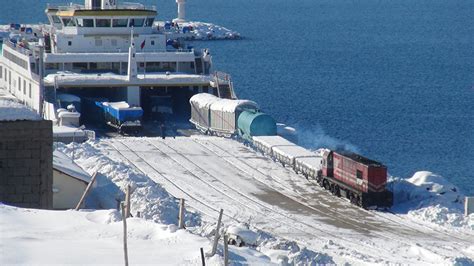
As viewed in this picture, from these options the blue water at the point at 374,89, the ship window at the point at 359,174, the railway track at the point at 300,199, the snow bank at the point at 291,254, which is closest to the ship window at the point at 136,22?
Result: the blue water at the point at 374,89

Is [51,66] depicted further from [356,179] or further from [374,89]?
[374,89]

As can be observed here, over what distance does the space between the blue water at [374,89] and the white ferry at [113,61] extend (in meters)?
7.04

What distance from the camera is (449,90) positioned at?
104062 millimetres

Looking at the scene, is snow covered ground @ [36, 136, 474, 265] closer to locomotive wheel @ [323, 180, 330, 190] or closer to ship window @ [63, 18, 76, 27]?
locomotive wheel @ [323, 180, 330, 190]

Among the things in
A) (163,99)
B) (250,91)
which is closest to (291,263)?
(163,99)

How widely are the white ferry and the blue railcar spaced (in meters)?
2.79

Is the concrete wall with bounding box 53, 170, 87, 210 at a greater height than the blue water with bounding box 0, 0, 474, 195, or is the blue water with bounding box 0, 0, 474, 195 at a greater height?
the concrete wall with bounding box 53, 170, 87, 210

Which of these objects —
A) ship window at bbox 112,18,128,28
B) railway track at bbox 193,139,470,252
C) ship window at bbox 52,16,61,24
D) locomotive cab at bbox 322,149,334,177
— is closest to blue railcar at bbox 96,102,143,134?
railway track at bbox 193,139,470,252

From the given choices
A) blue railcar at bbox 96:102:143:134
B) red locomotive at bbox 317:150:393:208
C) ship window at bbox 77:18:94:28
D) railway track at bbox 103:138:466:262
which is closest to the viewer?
railway track at bbox 103:138:466:262

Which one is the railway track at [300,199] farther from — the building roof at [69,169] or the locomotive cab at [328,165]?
the building roof at [69,169]

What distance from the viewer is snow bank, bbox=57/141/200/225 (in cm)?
3900

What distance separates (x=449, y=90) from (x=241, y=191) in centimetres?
6027

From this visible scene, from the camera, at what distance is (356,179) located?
45531 mm

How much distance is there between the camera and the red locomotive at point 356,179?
44.4 meters
